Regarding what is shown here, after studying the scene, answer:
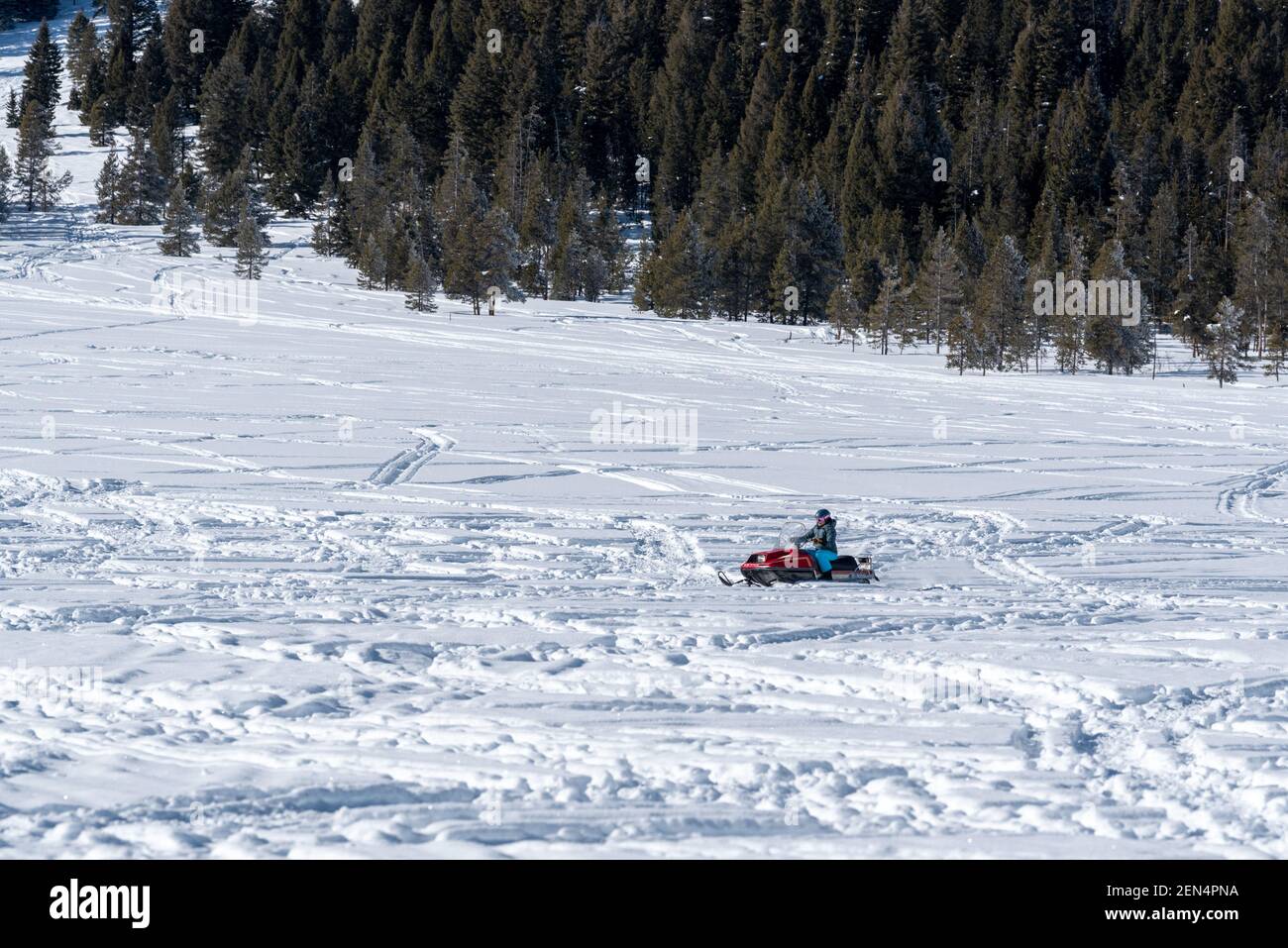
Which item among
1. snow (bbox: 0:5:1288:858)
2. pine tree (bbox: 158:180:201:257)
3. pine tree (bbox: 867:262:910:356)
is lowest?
snow (bbox: 0:5:1288:858)

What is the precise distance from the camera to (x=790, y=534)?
1352 cm

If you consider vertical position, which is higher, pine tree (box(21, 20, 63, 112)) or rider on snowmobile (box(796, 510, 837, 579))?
pine tree (box(21, 20, 63, 112))

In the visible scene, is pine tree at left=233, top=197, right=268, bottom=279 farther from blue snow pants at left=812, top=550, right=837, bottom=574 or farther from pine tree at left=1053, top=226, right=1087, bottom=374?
blue snow pants at left=812, top=550, right=837, bottom=574

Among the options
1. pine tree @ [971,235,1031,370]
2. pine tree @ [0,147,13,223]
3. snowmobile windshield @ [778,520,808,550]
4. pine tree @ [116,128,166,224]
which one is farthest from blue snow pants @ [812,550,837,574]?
pine tree @ [116,128,166,224]

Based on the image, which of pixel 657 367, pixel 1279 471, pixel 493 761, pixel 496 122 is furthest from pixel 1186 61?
pixel 493 761

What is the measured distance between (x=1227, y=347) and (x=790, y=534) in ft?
114

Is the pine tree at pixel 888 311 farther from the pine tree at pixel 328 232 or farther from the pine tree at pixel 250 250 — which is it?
the pine tree at pixel 328 232

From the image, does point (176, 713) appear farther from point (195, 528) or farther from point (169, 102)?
point (169, 102)

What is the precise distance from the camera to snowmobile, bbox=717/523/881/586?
1229 centimetres

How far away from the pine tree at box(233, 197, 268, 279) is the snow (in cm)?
3667

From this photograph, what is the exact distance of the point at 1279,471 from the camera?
70.7 feet

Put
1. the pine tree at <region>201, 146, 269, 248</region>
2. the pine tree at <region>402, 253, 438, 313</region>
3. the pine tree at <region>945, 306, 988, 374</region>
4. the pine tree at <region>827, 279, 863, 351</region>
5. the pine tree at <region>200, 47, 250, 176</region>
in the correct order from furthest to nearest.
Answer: the pine tree at <region>200, 47, 250, 176</region> → the pine tree at <region>201, 146, 269, 248</region> → the pine tree at <region>402, 253, 438, 313</region> → the pine tree at <region>827, 279, 863, 351</region> → the pine tree at <region>945, 306, 988, 374</region>

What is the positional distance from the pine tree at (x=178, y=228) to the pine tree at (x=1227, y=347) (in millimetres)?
50772
